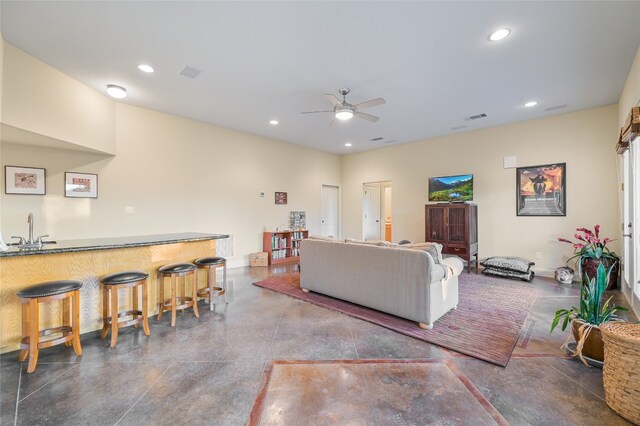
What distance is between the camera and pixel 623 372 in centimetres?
167

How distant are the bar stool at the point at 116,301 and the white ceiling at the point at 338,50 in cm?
238

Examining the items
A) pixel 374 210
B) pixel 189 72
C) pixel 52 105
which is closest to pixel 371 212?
pixel 374 210

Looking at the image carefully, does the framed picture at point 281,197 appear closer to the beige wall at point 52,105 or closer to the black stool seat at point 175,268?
the beige wall at point 52,105

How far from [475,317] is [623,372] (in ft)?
5.20

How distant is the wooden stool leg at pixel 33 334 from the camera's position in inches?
85.1

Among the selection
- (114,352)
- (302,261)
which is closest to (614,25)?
(302,261)

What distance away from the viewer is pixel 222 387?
2006 mm

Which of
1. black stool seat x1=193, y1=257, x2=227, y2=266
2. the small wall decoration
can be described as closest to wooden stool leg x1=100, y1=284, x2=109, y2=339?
black stool seat x1=193, y1=257, x2=227, y2=266

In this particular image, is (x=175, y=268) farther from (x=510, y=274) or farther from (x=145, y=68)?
(x=510, y=274)

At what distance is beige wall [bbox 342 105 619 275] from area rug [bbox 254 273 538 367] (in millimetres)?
1179

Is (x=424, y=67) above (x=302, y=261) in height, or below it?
above

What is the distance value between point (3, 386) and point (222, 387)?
1.56 m

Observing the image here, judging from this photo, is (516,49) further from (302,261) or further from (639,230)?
(302,261)

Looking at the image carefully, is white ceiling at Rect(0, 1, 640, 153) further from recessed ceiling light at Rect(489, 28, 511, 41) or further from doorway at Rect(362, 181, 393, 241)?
doorway at Rect(362, 181, 393, 241)
